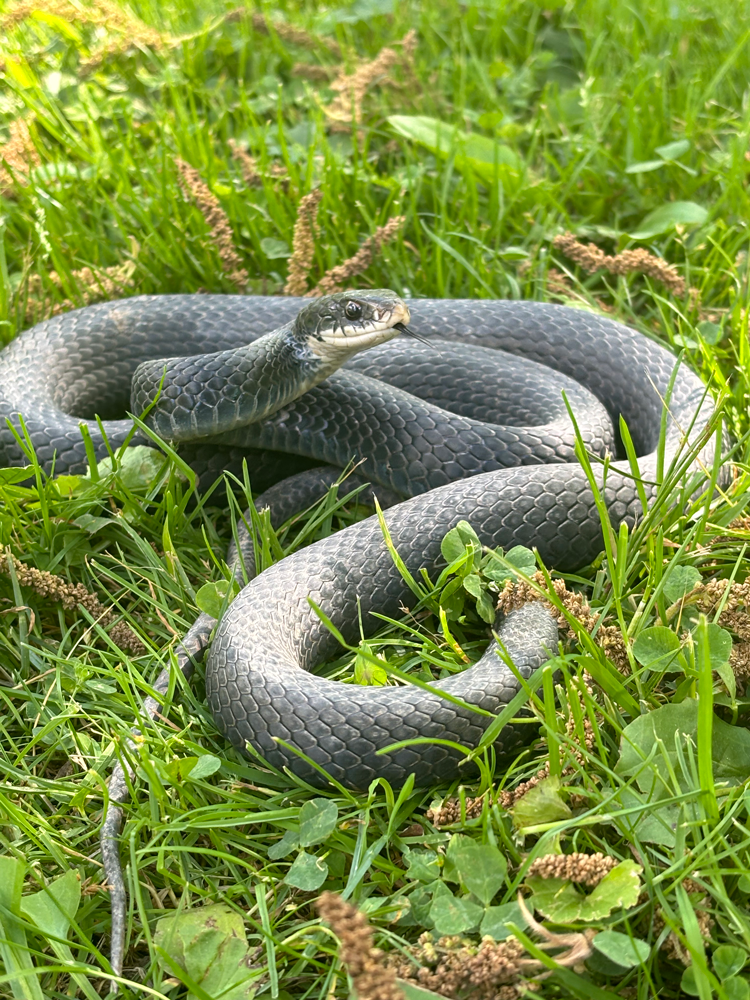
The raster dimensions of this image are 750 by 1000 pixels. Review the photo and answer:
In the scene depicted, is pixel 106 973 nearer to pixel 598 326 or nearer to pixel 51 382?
pixel 51 382

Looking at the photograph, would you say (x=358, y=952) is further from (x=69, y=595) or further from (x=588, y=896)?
(x=69, y=595)

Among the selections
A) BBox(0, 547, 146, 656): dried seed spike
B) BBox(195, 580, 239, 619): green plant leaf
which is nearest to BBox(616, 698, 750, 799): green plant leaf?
BBox(195, 580, 239, 619): green plant leaf

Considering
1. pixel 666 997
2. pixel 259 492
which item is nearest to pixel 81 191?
pixel 259 492

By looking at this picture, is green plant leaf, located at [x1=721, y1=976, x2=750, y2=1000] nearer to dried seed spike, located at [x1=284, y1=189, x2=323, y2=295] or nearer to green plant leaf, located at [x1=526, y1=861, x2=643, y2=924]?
green plant leaf, located at [x1=526, y1=861, x2=643, y2=924]

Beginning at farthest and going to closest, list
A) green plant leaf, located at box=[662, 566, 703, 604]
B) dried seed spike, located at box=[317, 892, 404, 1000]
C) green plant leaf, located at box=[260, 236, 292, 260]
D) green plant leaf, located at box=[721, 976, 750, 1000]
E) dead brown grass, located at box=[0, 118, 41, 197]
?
dead brown grass, located at box=[0, 118, 41, 197], green plant leaf, located at box=[260, 236, 292, 260], green plant leaf, located at box=[662, 566, 703, 604], green plant leaf, located at box=[721, 976, 750, 1000], dried seed spike, located at box=[317, 892, 404, 1000]

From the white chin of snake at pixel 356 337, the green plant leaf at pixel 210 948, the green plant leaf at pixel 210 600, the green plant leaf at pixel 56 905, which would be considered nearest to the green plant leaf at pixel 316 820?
the green plant leaf at pixel 210 948

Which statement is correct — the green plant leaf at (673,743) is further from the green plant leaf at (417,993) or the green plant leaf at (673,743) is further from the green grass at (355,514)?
the green plant leaf at (417,993)
